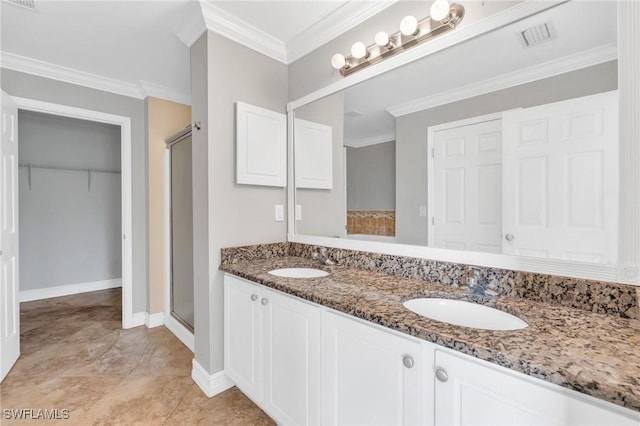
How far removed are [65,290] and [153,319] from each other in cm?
211

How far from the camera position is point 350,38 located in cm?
183

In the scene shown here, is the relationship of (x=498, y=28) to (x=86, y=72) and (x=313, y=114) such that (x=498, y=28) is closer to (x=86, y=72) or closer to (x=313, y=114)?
(x=313, y=114)

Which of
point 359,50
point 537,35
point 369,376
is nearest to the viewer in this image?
point 369,376

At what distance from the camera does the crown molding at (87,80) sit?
236cm

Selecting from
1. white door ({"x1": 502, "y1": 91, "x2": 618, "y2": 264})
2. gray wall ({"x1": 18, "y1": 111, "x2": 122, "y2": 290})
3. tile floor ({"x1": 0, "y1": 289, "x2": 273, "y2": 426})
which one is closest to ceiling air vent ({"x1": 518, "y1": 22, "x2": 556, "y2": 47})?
white door ({"x1": 502, "y1": 91, "x2": 618, "y2": 264})

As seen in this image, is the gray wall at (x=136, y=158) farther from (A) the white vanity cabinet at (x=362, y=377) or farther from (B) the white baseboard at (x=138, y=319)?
(A) the white vanity cabinet at (x=362, y=377)

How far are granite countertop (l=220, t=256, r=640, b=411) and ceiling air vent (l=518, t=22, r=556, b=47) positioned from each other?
101 centimetres

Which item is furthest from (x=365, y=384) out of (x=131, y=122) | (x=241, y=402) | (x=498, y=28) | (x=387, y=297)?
(x=131, y=122)

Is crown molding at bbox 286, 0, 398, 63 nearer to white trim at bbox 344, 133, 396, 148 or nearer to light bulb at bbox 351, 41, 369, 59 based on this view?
light bulb at bbox 351, 41, 369, 59

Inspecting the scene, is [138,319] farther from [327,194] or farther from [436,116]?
[436,116]

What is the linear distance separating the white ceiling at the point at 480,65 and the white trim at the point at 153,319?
257 cm

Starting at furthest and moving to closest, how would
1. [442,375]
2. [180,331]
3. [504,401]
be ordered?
1. [180,331]
2. [442,375]
3. [504,401]

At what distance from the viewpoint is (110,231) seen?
4430 millimetres

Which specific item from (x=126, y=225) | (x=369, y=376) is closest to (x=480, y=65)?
(x=369, y=376)
